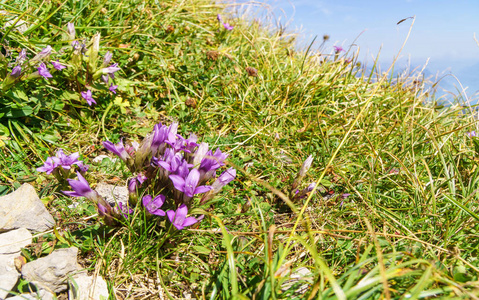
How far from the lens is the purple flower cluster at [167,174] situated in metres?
1.75

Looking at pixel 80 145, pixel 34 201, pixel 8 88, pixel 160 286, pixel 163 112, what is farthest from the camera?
pixel 163 112

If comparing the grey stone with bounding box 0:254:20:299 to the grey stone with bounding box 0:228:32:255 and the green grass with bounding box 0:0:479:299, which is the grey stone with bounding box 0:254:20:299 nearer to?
the grey stone with bounding box 0:228:32:255

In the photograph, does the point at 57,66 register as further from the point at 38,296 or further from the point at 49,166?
the point at 38,296

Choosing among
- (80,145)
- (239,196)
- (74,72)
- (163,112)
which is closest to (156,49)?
(163,112)

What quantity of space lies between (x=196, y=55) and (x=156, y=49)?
0.54 m

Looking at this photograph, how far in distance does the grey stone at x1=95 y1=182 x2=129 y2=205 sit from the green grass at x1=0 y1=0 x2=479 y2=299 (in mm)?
129

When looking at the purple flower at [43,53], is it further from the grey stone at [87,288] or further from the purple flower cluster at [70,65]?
the grey stone at [87,288]

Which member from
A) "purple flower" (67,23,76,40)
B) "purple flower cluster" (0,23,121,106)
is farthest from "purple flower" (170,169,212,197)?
"purple flower" (67,23,76,40)

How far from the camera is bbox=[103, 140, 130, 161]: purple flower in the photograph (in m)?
1.90

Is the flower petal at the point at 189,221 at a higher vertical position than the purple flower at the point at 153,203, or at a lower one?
lower

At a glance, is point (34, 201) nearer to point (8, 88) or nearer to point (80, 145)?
point (80, 145)

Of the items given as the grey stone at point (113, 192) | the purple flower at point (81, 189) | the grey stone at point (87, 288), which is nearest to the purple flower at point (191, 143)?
the purple flower at point (81, 189)

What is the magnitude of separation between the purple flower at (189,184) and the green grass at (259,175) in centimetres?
28

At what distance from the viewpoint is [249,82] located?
380 cm
